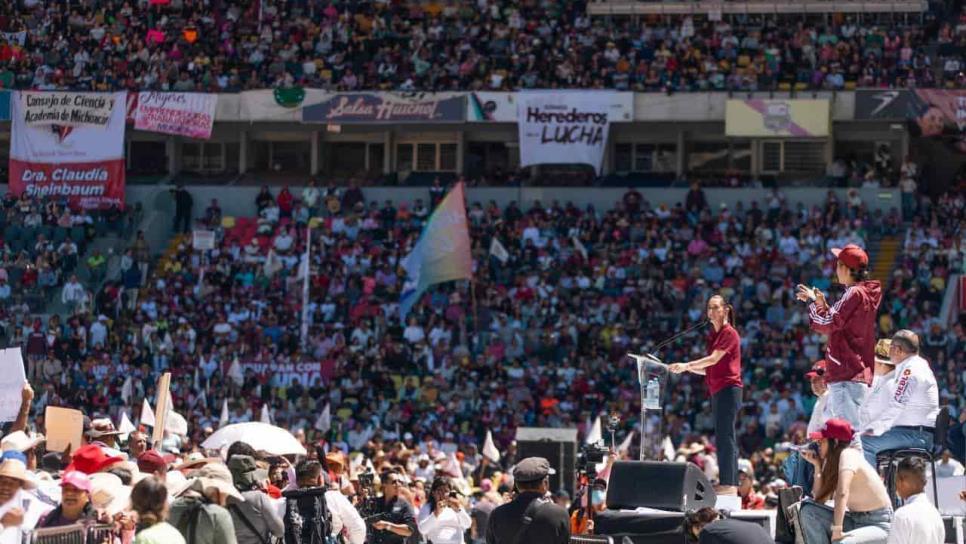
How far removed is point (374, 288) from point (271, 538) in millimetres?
24882

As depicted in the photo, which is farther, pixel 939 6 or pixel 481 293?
pixel 939 6

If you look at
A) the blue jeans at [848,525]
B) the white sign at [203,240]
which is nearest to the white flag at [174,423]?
the blue jeans at [848,525]

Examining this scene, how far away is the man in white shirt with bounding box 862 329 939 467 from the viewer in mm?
13555

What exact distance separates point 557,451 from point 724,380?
9516 millimetres

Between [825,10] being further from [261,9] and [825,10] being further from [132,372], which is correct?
[132,372]

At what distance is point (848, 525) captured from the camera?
12109 millimetres

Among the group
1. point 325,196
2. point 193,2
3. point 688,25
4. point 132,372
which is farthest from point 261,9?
point 132,372

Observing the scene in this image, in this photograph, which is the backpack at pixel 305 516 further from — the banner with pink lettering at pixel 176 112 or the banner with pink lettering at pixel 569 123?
the banner with pink lettering at pixel 176 112

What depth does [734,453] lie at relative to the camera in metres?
14.7

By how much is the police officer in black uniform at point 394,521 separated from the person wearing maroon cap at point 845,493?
4.27 metres

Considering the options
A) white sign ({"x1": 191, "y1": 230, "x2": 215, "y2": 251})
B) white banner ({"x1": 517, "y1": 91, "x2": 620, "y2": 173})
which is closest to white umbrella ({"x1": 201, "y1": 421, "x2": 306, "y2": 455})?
white sign ({"x1": 191, "y1": 230, "x2": 215, "y2": 251})

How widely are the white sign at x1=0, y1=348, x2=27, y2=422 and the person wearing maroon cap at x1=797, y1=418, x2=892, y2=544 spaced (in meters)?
7.28

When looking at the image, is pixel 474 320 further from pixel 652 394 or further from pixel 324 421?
pixel 652 394

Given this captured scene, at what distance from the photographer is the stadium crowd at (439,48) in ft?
135
